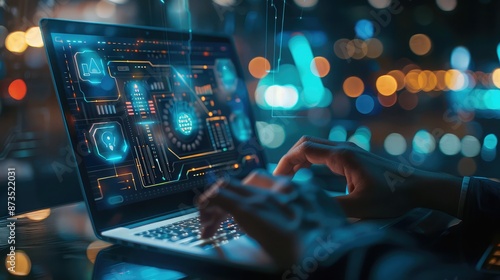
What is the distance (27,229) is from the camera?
3.28 ft

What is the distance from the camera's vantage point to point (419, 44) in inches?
107

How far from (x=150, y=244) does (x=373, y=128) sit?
184cm

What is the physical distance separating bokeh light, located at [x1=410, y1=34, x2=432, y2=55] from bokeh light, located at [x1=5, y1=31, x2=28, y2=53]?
1.97 m

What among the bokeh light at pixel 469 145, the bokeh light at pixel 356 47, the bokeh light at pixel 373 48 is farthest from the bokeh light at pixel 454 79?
the bokeh light at pixel 356 47

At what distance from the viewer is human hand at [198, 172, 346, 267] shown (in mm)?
652

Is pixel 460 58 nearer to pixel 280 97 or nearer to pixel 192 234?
pixel 280 97

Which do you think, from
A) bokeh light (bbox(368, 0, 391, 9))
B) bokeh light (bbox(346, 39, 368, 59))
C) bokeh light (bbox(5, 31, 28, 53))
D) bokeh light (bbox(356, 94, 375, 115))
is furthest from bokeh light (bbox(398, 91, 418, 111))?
bokeh light (bbox(5, 31, 28, 53))

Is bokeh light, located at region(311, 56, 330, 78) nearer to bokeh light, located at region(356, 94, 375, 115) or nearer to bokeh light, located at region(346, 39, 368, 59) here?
bokeh light, located at region(346, 39, 368, 59)

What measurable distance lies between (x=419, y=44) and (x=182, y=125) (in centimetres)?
199

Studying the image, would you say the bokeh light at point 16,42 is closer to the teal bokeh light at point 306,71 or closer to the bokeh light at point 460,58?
the teal bokeh light at point 306,71

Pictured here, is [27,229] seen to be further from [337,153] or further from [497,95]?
[497,95]

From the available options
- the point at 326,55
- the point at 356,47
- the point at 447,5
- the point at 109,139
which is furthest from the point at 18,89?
the point at 447,5

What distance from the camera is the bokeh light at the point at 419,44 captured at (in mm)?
2713

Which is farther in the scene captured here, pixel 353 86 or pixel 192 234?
pixel 353 86
